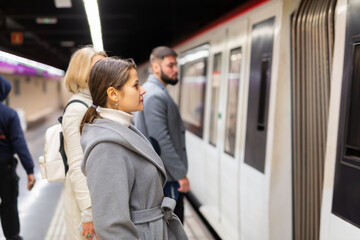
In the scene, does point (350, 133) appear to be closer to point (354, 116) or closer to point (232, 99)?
point (354, 116)

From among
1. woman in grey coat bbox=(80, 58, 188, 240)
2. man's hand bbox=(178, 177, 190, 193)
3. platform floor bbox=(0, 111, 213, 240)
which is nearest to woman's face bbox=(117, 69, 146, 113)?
woman in grey coat bbox=(80, 58, 188, 240)

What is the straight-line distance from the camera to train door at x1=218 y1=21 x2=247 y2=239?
359 cm

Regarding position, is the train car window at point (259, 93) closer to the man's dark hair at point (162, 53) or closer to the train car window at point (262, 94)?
the train car window at point (262, 94)

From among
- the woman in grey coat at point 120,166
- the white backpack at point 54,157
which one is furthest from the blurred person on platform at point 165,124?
the woman in grey coat at point 120,166

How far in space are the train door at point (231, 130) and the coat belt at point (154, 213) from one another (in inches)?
80.6

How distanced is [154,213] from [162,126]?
1.29 m

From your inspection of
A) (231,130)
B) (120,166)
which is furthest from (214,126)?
(120,166)

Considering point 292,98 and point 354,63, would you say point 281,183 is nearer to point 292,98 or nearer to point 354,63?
point 292,98

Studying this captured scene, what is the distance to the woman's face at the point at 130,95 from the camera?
4.99 feet

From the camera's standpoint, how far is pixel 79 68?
208 cm

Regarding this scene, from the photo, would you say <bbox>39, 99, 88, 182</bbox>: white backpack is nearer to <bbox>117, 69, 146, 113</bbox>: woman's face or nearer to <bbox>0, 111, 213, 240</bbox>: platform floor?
<bbox>117, 69, 146, 113</bbox>: woman's face

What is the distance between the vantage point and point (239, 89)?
3568 millimetres

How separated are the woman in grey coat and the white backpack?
0.67 meters

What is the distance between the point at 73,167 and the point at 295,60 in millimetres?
1650
